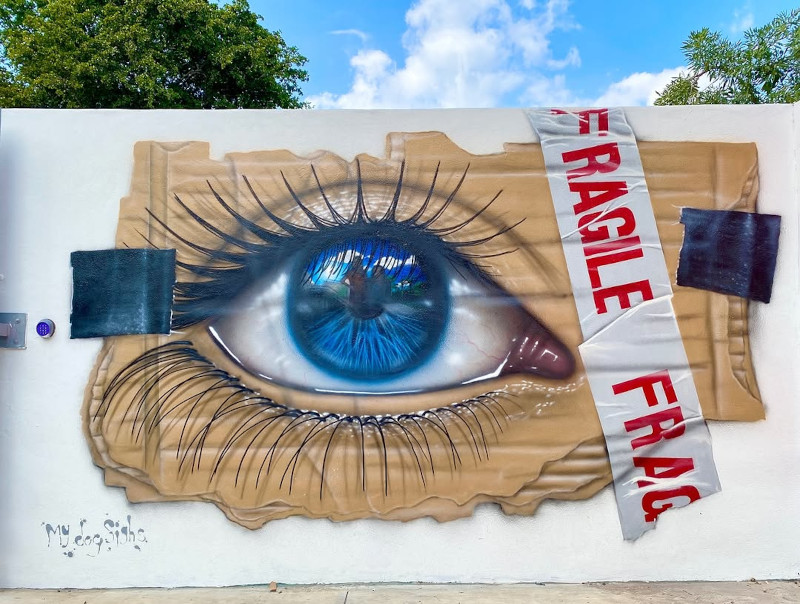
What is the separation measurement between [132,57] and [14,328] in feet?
27.5

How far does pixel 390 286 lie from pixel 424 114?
105 cm

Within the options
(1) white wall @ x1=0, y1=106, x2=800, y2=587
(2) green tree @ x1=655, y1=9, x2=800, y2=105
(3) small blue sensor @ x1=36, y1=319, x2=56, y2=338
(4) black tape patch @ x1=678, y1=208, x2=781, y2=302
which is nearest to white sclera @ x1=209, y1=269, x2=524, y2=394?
(1) white wall @ x1=0, y1=106, x2=800, y2=587

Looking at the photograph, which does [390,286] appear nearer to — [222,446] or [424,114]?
[424,114]

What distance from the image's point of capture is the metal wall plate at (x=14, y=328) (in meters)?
3.46

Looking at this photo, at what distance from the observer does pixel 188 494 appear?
11.3ft

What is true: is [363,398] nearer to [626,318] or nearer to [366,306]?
[366,306]

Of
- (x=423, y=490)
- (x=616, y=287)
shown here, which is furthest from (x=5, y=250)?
→ (x=616, y=287)

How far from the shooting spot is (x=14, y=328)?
3.47m

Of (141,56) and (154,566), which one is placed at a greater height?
(141,56)

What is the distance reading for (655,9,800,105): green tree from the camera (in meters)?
6.71

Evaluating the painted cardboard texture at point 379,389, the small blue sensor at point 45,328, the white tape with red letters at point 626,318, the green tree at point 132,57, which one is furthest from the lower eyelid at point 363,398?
the green tree at point 132,57
